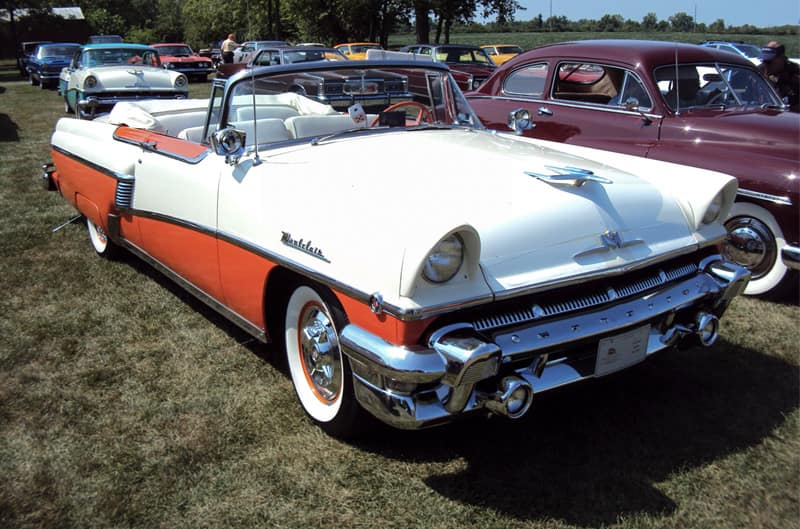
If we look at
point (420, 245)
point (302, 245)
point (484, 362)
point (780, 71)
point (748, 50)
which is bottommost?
point (484, 362)

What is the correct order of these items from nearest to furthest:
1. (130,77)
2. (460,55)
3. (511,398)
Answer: (511,398) < (130,77) < (460,55)

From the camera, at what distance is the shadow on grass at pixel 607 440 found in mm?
2357

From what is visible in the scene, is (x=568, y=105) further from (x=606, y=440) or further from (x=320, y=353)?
(x=320, y=353)

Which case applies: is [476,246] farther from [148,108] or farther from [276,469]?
[148,108]

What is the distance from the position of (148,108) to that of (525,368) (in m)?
3.79

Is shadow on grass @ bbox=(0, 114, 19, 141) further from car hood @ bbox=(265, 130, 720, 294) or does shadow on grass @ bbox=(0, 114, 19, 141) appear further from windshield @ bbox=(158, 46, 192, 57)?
windshield @ bbox=(158, 46, 192, 57)

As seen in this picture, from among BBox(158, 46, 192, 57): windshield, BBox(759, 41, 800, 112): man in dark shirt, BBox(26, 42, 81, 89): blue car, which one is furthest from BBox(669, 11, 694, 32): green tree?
BBox(158, 46, 192, 57): windshield

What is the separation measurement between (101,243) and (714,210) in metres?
4.13

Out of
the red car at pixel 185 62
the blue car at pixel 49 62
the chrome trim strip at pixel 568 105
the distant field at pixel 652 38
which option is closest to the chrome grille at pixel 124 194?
the chrome trim strip at pixel 568 105

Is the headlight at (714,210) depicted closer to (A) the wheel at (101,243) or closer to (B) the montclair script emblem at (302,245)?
(B) the montclair script emblem at (302,245)

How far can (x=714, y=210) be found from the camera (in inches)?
118

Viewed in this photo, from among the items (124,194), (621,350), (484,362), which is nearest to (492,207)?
(484,362)

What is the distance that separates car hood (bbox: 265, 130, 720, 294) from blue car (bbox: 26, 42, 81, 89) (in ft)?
64.7

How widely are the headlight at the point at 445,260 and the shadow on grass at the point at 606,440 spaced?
60 centimetres
